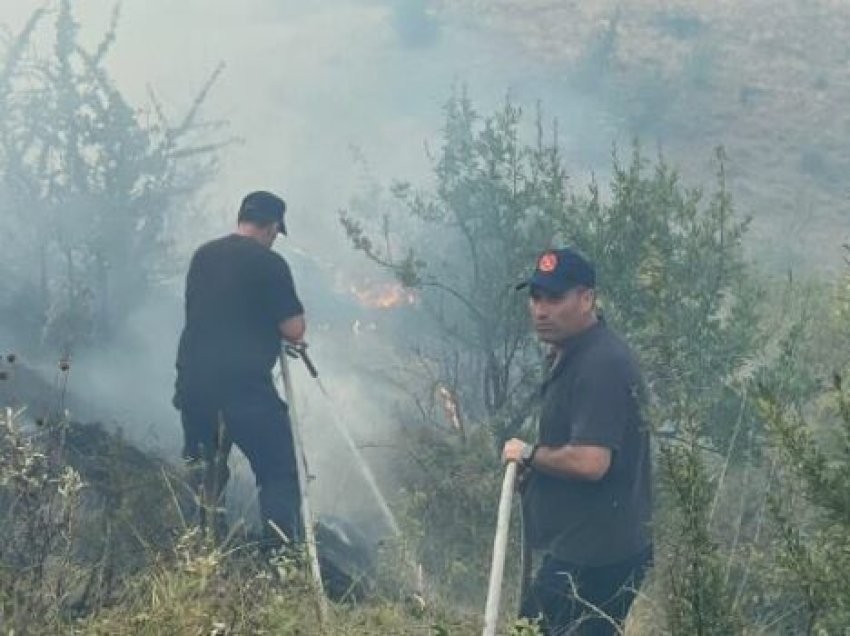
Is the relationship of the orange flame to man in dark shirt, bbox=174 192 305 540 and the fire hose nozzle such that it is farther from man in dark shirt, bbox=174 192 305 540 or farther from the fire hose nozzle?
man in dark shirt, bbox=174 192 305 540

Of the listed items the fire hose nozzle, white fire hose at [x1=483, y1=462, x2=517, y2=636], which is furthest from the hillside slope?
white fire hose at [x1=483, y1=462, x2=517, y2=636]

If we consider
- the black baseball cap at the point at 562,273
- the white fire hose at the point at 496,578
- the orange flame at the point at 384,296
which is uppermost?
the black baseball cap at the point at 562,273

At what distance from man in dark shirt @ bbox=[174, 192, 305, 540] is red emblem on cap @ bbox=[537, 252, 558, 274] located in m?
1.76

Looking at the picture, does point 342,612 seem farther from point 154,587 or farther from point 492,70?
point 492,70

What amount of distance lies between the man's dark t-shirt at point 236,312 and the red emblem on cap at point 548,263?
1736mm

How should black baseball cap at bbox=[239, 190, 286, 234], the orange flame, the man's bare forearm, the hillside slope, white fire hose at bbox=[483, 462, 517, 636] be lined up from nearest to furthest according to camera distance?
white fire hose at bbox=[483, 462, 517, 636]
the man's bare forearm
black baseball cap at bbox=[239, 190, 286, 234]
the orange flame
the hillside slope

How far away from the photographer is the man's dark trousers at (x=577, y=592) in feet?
12.6

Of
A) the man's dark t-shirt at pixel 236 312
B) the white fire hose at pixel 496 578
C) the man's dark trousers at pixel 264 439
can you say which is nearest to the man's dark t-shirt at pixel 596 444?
the white fire hose at pixel 496 578

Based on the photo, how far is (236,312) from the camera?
17.1 feet

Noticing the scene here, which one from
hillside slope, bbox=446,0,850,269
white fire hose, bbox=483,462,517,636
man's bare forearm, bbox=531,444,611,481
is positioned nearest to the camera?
white fire hose, bbox=483,462,517,636

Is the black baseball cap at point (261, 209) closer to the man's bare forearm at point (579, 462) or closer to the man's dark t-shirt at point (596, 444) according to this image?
the man's dark t-shirt at point (596, 444)

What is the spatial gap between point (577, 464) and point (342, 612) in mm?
1146

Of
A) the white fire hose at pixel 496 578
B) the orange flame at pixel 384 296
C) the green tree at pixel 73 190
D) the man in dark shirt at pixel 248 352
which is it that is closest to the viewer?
the white fire hose at pixel 496 578

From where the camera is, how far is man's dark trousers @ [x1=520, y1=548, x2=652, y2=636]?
3848 mm
